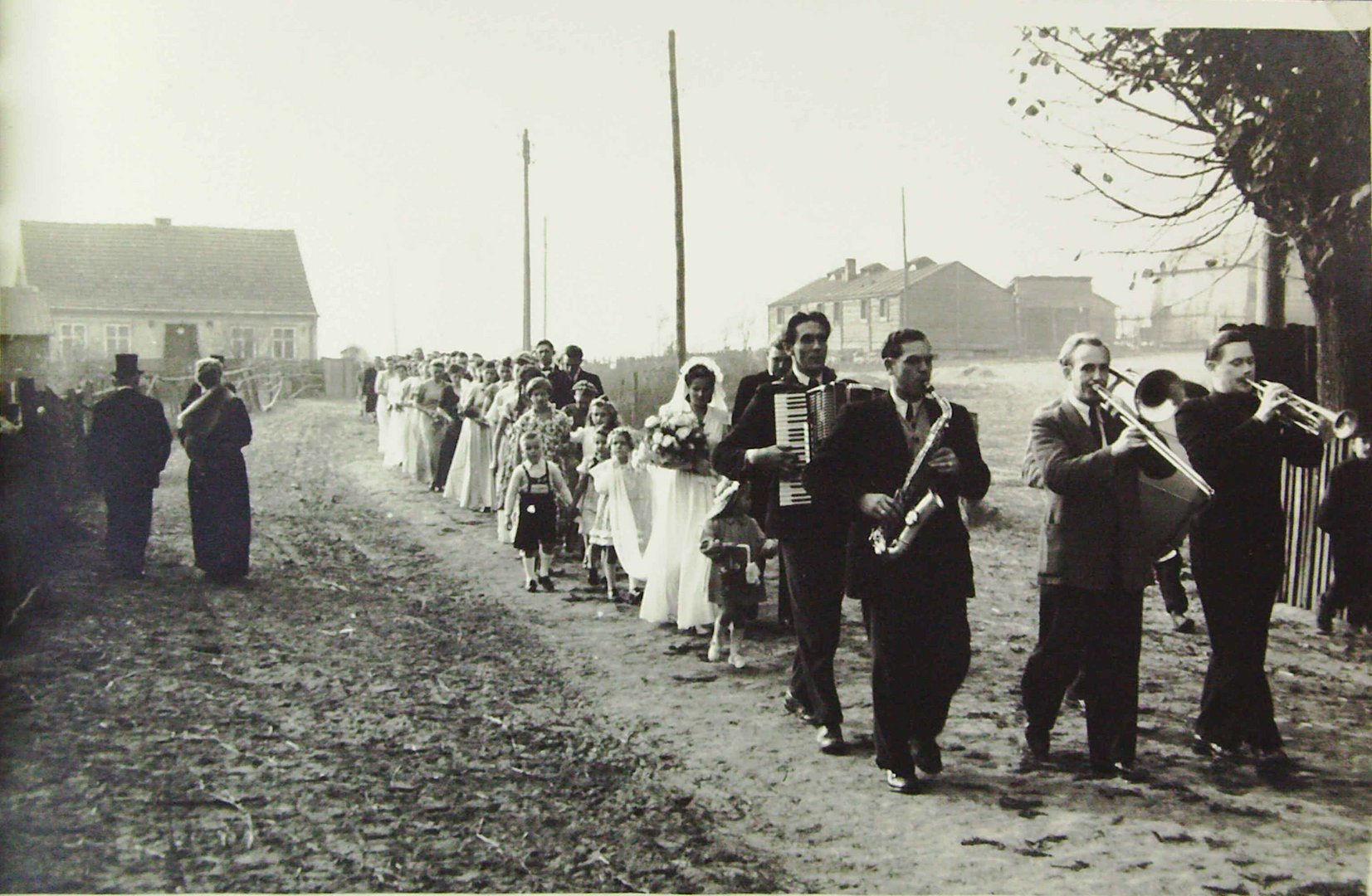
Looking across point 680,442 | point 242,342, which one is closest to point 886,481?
point 680,442

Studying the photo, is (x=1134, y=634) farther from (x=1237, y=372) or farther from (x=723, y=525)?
(x=723, y=525)

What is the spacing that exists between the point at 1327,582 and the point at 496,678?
3693 millimetres

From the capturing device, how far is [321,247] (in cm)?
435

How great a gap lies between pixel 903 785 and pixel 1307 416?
1.83 metres

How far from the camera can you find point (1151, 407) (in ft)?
12.2

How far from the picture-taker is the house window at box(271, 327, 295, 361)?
178 inches

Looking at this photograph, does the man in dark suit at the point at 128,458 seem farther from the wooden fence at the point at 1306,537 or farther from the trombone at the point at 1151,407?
the wooden fence at the point at 1306,537

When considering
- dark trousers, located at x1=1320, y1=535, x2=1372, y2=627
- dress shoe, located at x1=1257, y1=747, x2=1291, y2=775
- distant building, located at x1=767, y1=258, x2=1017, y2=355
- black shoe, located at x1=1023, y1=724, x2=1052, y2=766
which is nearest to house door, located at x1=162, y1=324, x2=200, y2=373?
distant building, located at x1=767, y1=258, x2=1017, y2=355

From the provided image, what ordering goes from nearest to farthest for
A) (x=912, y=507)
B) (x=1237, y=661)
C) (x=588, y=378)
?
(x=912, y=507) → (x=1237, y=661) → (x=588, y=378)

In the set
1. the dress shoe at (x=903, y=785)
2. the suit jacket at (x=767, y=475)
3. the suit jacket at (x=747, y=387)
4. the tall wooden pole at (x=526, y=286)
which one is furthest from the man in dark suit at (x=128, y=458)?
the dress shoe at (x=903, y=785)

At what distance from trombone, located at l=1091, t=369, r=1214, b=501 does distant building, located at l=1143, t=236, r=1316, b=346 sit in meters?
0.74

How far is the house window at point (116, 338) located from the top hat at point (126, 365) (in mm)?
25

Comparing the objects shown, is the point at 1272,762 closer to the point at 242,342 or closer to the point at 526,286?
the point at 526,286

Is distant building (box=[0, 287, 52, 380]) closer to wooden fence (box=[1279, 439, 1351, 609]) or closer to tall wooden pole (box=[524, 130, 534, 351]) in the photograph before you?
tall wooden pole (box=[524, 130, 534, 351])
